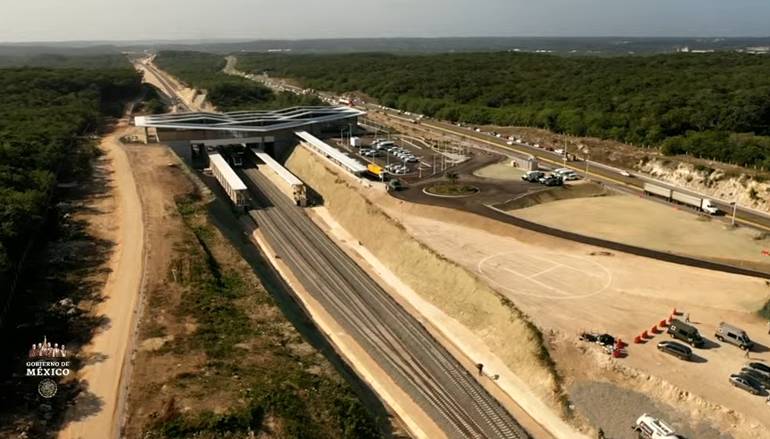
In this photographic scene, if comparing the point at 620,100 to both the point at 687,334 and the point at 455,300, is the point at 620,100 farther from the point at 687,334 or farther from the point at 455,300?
the point at 687,334

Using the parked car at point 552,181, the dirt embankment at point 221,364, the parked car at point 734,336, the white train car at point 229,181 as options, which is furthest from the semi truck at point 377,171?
the parked car at point 734,336

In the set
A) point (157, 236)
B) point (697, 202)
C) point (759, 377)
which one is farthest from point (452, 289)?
point (697, 202)

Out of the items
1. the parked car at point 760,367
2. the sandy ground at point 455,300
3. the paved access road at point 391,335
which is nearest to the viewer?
the parked car at point 760,367

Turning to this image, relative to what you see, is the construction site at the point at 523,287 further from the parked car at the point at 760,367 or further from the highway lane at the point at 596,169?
the highway lane at the point at 596,169

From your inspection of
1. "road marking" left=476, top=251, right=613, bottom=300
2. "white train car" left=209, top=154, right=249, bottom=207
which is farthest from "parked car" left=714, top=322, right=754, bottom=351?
"white train car" left=209, top=154, right=249, bottom=207

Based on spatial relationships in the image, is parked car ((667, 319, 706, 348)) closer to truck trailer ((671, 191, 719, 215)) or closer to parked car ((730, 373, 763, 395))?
parked car ((730, 373, 763, 395))

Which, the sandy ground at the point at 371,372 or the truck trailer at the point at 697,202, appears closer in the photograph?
the sandy ground at the point at 371,372

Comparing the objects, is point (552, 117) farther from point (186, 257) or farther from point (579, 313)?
point (186, 257)
